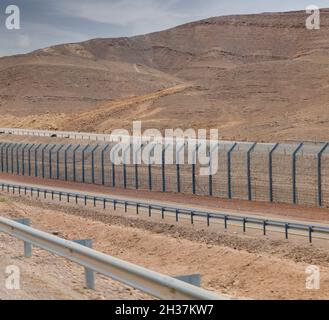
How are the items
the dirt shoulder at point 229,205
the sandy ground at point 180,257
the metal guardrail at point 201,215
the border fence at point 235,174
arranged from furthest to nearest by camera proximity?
the border fence at point 235,174 < the dirt shoulder at point 229,205 < the metal guardrail at point 201,215 < the sandy ground at point 180,257

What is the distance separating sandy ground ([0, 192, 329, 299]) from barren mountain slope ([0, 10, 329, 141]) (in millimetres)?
36060

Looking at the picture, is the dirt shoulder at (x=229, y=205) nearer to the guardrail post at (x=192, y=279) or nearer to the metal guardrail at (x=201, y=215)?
the metal guardrail at (x=201, y=215)

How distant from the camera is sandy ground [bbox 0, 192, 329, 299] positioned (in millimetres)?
10516

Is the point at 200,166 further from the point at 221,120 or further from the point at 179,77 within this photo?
the point at 179,77

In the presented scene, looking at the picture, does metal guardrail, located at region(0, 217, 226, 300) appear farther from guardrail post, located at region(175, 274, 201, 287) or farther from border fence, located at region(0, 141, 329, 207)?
border fence, located at region(0, 141, 329, 207)

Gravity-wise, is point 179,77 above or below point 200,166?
above

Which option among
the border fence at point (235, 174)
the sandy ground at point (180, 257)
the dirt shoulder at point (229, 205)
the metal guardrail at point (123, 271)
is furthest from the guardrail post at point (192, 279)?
the border fence at point (235, 174)

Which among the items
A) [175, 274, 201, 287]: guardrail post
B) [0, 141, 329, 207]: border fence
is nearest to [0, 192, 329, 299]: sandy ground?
[175, 274, 201, 287]: guardrail post

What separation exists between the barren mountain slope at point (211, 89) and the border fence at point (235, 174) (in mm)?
20184

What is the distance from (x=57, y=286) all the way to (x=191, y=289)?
10.2 feet

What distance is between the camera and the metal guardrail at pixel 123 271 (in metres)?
7.22

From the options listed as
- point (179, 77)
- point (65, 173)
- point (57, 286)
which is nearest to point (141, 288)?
point (57, 286)

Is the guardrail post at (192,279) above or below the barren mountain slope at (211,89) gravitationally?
below

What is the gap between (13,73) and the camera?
169m
